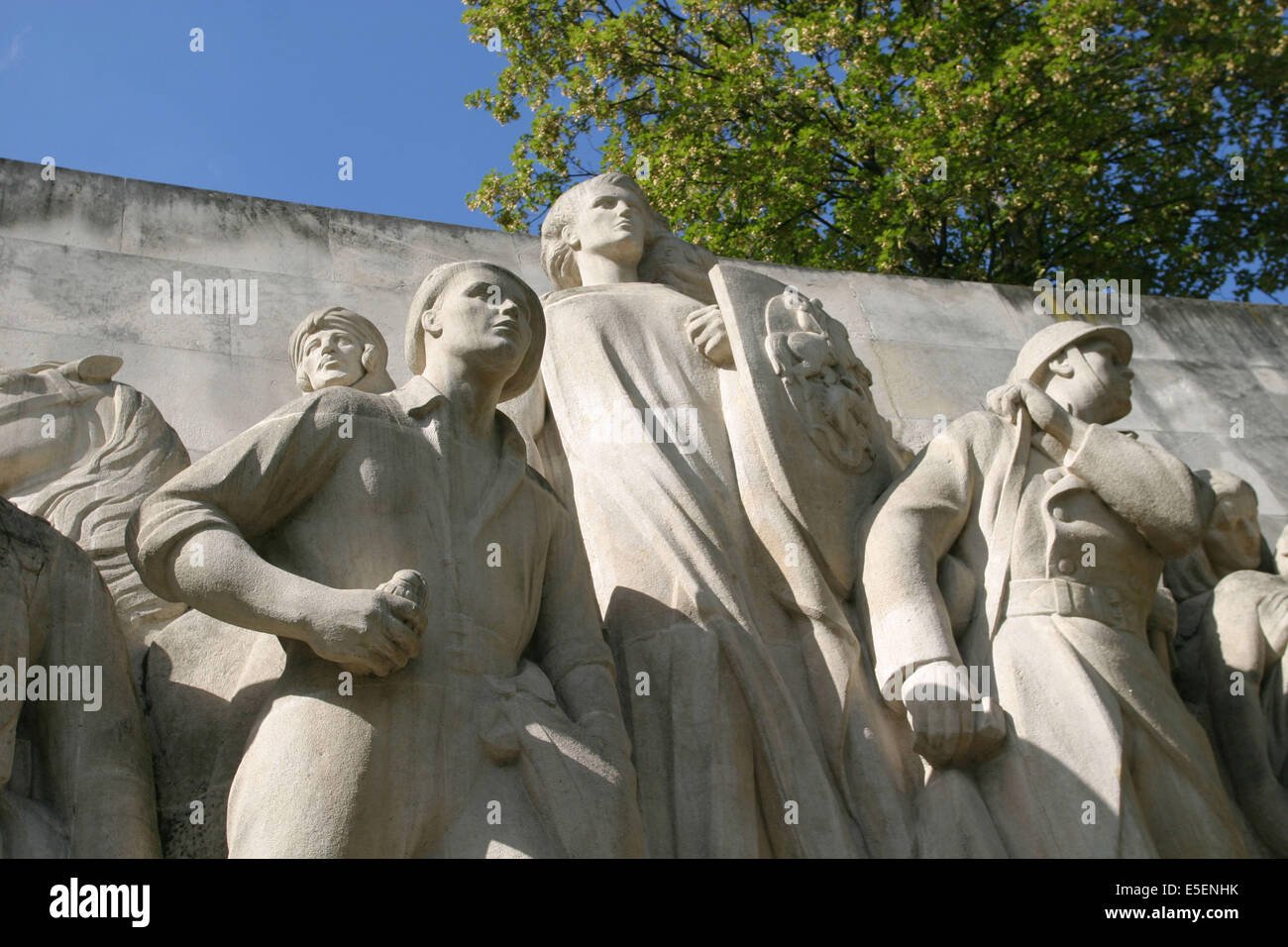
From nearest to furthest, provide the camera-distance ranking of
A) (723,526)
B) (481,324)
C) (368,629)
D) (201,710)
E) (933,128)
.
A: (368,629)
(201,710)
(481,324)
(723,526)
(933,128)

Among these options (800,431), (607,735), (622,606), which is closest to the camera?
(607,735)

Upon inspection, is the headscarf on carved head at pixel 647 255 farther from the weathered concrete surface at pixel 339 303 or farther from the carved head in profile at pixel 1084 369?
the carved head in profile at pixel 1084 369

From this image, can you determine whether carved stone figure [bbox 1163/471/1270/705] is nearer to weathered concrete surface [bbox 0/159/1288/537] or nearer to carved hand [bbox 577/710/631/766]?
weathered concrete surface [bbox 0/159/1288/537]

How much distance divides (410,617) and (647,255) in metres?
3.47

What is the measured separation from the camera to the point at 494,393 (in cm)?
653

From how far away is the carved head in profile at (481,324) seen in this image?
6484 mm

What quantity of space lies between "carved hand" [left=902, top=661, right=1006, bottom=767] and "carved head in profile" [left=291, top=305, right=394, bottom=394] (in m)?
2.64

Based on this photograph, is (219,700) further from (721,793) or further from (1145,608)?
(1145,608)

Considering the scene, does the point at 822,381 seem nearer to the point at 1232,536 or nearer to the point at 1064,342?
the point at 1064,342

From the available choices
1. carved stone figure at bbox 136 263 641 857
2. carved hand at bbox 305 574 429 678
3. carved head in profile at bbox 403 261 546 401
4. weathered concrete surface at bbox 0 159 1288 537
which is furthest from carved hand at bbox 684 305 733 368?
carved hand at bbox 305 574 429 678

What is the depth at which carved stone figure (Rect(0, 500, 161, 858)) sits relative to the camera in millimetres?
5371

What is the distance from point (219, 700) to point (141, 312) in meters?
2.92

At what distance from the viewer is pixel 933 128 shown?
15.1 m

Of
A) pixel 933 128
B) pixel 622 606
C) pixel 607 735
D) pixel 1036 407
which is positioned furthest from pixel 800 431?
pixel 933 128
